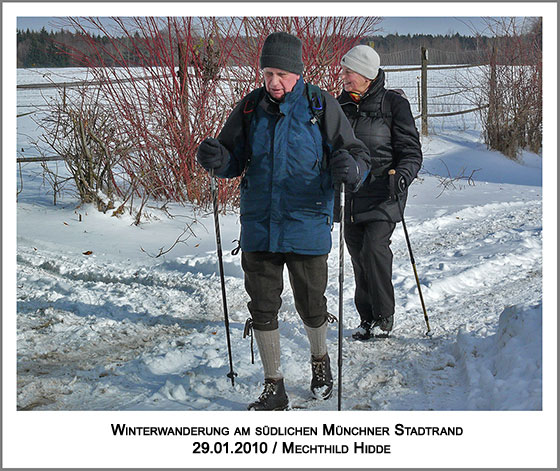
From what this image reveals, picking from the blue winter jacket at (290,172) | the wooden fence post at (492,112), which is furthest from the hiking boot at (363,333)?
the wooden fence post at (492,112)

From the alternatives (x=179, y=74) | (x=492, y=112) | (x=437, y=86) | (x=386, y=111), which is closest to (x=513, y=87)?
(x=492, y=112)

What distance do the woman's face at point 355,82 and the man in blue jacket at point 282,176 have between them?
1038 mm

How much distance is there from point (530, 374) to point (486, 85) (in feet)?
38.6

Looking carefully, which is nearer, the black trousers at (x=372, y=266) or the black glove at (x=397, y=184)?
the black glove at (x=397, y=184)

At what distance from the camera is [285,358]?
4191 millimetres

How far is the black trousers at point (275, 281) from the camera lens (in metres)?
3.38

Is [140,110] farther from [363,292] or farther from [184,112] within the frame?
[363,292]

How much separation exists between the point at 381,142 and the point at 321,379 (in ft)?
5.69

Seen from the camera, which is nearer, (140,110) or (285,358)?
(285,358)

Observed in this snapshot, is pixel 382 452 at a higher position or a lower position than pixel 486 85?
lower

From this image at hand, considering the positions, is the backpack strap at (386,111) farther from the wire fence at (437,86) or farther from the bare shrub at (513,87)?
the wire fence at (437,86)

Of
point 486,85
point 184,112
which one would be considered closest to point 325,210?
point 184,112

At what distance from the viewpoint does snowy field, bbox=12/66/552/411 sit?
3.67m

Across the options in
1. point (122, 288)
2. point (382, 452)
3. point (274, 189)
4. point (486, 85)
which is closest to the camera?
point (382, 452)
